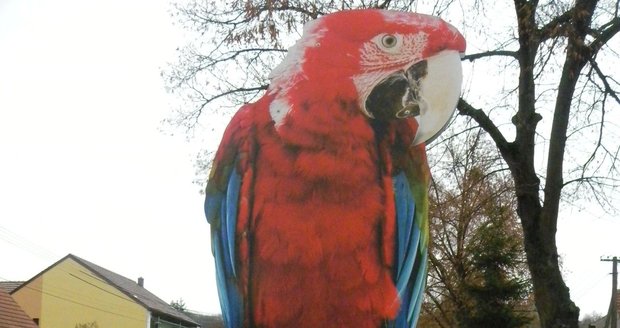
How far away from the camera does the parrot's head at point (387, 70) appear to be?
11.0ft

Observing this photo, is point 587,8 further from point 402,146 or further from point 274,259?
point 274,259

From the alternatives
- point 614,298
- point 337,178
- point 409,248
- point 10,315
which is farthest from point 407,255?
point 614,298

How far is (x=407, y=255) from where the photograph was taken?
3.39 m

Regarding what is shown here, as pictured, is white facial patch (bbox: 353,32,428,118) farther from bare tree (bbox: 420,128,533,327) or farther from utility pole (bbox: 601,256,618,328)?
utility pole (bbox: 601,256,618,328)

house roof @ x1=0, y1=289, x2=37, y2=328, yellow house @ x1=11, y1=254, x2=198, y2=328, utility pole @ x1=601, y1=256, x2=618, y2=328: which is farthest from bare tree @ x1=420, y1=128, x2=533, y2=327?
yellow house @ x1=11, y1=254, x2=198, y2=328

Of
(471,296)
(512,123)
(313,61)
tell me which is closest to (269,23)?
(512,123)

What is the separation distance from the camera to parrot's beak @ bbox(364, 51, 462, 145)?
131 inches

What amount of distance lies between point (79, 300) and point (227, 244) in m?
38.3

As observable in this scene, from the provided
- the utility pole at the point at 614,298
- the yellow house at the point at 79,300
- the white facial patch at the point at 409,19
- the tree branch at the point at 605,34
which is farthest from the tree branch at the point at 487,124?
the yellow house at the point at 79,300

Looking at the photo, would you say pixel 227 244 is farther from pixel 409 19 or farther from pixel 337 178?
pixel 409 19

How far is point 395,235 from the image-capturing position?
3.34 m

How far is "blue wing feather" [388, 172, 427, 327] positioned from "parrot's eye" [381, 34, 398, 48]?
63 centimetres

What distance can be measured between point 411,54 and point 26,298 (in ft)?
131

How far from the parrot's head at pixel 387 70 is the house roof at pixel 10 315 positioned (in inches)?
871
